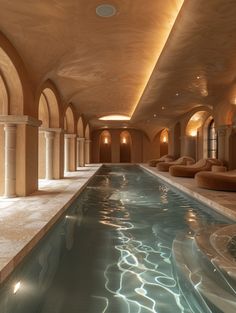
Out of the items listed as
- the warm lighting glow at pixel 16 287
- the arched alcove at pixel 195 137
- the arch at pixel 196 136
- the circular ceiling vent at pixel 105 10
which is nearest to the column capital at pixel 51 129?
the circular ceiling vent at pixel 105 10

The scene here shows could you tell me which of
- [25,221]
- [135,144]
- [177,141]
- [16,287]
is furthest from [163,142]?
[16,287]

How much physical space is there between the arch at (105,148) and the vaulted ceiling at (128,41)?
21838mm

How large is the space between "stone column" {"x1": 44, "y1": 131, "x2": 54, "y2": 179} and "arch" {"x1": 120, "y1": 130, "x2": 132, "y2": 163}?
2183cm

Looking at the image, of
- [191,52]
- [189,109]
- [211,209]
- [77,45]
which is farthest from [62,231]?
[189,109]

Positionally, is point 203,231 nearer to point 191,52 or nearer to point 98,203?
point 98,203

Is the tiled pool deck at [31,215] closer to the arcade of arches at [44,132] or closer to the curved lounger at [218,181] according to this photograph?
the curved lounger at [218,181]

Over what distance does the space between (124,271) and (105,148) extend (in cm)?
3074

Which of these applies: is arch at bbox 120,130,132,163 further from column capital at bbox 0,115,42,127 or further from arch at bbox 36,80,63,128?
column capital at bbox 0,115,42,127

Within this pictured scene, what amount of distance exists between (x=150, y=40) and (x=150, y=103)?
771 centimetres

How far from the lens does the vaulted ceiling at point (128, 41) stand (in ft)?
18.0

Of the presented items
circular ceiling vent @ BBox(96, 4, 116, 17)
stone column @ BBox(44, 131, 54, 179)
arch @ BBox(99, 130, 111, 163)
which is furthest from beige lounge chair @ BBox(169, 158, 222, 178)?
arch @ BBox(99, 130, 111, 163)

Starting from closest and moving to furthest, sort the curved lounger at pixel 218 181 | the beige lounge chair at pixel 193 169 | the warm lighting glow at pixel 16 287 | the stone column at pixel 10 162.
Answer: the warm lighting glow at pixel 16 287 < the stone column at pixel 10 162 < the curved lounger at pixel 218 181 < the beige lounge chair at pixel 193 169

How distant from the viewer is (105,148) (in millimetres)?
34156

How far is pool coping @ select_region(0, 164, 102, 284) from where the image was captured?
3348mm
